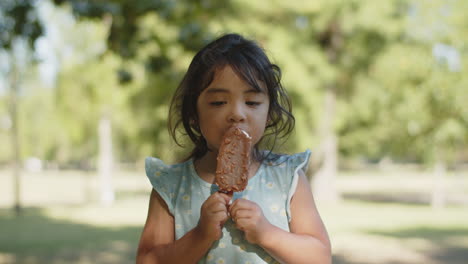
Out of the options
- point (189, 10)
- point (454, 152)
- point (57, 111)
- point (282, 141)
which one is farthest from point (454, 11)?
point (57, 111)

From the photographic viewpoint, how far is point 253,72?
1.73 meters

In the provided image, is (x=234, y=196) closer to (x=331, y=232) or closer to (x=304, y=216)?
(x=304, y=216)

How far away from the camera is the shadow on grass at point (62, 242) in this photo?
9.05 m

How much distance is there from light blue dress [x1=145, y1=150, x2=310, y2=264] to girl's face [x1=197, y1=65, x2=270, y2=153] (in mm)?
146

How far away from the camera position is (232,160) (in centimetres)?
164

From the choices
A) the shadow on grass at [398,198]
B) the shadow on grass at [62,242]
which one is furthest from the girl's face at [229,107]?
the shadow on grass at [398,198]

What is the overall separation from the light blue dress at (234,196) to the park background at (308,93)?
4716mm

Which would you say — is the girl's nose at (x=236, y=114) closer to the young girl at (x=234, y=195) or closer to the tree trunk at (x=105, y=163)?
the young girl at (x=234, y=195)

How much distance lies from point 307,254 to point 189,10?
6.35m

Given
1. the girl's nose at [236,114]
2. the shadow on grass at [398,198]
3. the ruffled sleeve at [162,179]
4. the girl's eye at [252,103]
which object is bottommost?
the shadow on grass at [398,198]

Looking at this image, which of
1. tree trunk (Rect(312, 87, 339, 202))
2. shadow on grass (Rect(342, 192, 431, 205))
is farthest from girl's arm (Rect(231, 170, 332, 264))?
shadow on grass (Rect(342, 192, 431, 205))

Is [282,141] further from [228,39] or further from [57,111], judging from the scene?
[57,111]

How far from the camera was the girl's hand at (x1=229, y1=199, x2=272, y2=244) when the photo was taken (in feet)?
5.13

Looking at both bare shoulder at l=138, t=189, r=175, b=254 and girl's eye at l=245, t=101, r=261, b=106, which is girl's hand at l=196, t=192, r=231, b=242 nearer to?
bare shoulder at l=138, t=189, r=175, b=254
